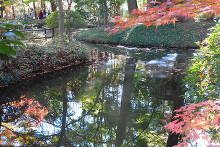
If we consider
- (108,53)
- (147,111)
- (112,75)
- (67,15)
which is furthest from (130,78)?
(67,15)

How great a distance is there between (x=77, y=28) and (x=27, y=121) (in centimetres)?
1477

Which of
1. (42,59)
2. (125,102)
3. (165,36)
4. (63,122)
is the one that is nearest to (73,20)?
(165,36)

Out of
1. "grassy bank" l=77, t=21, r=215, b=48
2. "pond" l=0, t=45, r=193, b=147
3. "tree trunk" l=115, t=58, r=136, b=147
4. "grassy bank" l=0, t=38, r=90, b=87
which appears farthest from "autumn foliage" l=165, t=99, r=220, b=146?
"grassy bank" l=77, t=21, r=215, b=48

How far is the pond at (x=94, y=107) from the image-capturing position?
11.8ft

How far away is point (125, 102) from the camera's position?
4.98 m

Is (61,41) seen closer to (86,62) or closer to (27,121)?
(86,62)

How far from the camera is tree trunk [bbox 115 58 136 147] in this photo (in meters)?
3.69

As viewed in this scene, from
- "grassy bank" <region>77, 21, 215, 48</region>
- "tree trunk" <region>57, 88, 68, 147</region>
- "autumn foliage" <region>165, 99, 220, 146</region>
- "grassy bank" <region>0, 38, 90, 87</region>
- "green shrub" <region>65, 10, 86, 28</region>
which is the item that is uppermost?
"green shrub" <region>65, 10, 86, 28</region>

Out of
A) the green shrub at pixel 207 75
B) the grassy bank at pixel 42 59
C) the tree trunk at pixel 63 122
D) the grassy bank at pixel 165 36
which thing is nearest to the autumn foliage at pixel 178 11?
the green shrub at pixel 207 75

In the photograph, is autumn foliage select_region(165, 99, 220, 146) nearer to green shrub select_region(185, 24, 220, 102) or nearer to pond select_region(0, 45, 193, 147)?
pond select_region(0, 45, 193, 147)

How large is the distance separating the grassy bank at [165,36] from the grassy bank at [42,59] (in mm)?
4980

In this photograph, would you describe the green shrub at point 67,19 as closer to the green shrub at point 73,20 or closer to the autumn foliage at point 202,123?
the green shrub at point 73,20

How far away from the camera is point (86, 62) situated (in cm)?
895

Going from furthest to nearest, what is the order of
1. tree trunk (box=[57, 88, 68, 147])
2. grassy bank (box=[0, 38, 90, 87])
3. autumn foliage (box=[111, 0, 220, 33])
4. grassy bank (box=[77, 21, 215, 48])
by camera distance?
grassy bank (box=[77, 21, 215, 48]) → grassy bank (box=[0, 38, 90, 87]) → tree trunk (box=[57, 88, 68, 147]) → autumn foliage (box=[111, 0, 220, 33])
